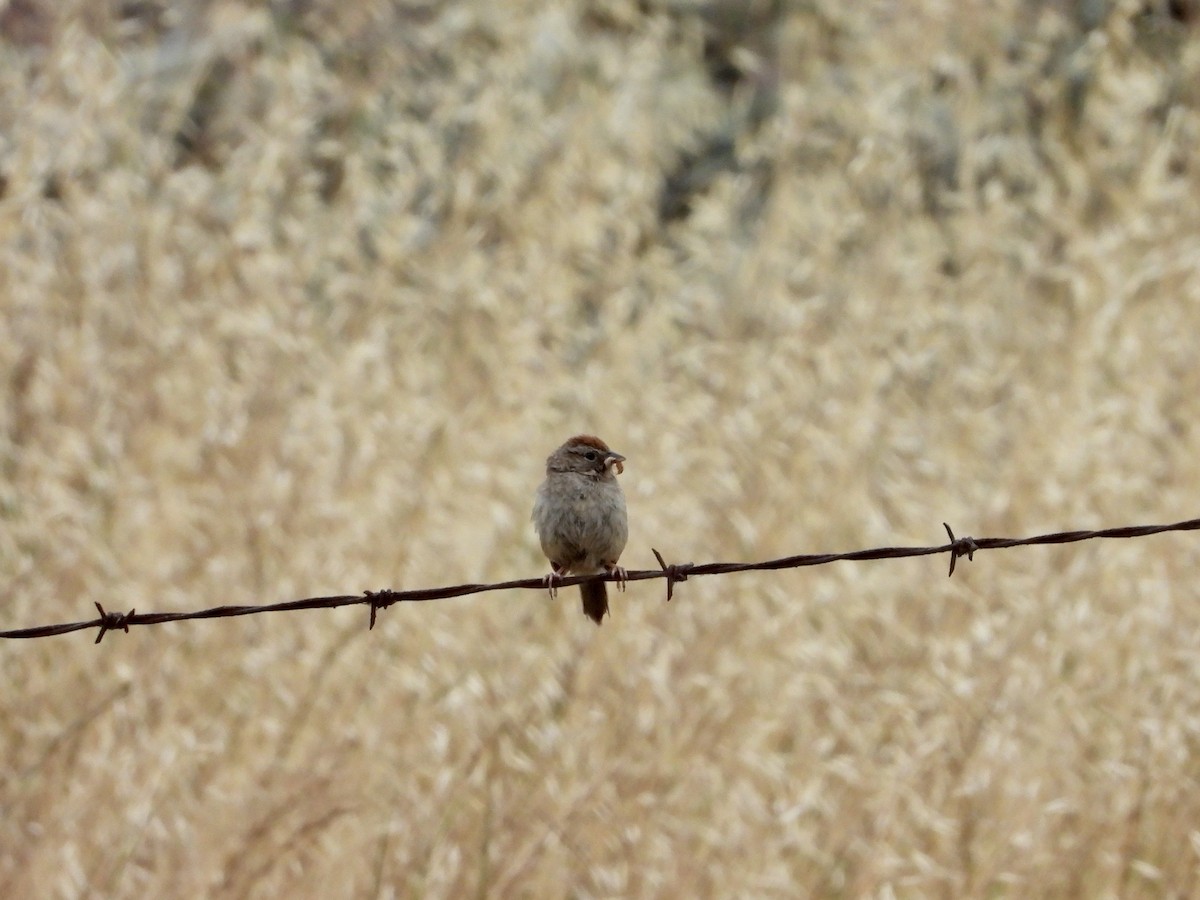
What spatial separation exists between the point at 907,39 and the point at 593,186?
152 cm

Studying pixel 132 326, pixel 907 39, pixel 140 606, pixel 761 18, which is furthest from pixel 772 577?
pixel 761 18

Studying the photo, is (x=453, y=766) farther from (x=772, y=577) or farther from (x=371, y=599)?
(x=772, y=577)

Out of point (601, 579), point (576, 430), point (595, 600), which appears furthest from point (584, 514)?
point (576, 430)

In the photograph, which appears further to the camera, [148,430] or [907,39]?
[907,39]

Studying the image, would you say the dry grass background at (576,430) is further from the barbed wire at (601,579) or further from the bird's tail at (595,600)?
the barbed wire at (601,579)

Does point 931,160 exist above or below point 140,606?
above

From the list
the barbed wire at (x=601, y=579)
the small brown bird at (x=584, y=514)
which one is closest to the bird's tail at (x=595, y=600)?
the small brown bird at (x=584, y=514)

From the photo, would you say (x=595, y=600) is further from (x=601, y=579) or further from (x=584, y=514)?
(x=601, y=579)

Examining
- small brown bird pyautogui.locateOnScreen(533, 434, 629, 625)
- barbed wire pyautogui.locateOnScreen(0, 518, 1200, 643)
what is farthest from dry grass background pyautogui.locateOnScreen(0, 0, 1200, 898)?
barbed wire pyautogui.locateOnScreen(0, 518, 1200, 643)

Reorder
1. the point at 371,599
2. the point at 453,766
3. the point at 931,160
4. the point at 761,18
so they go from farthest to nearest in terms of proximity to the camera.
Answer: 1. the point at 761,18
2. the point at 931,160
3. the point at 453,766
4. the point at 371,599

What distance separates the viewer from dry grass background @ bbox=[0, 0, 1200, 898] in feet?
11.0

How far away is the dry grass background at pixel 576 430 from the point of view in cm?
335

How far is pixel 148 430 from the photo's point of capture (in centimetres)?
454

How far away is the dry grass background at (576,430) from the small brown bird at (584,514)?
0.87 ft
